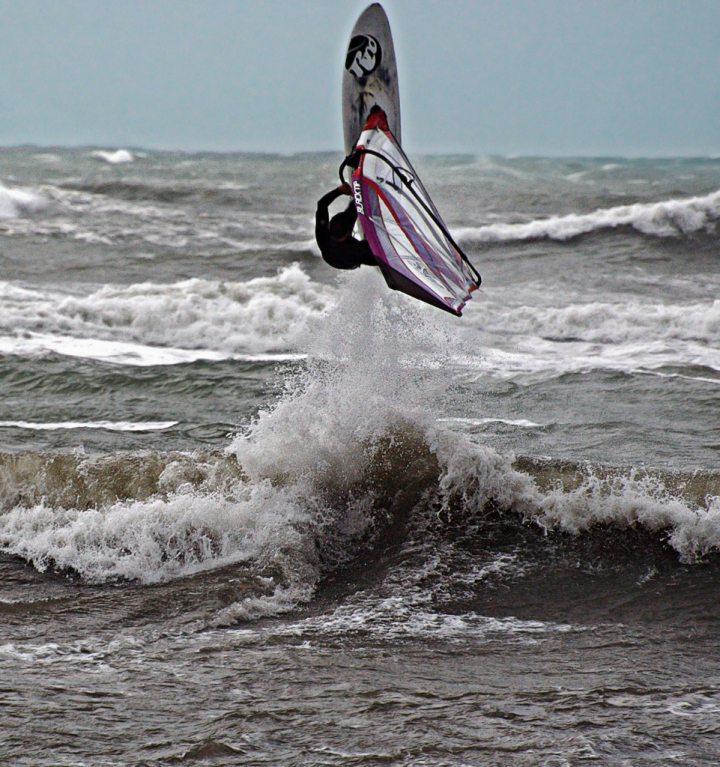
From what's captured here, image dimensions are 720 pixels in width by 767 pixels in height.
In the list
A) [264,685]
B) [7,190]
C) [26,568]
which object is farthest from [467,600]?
[7,190]

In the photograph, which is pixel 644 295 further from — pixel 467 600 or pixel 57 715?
pixel 57 715

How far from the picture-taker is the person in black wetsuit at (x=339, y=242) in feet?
18.7

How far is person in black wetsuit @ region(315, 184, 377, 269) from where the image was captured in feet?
18.7

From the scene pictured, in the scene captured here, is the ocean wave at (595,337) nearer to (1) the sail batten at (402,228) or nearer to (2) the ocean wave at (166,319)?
(2) the ocean wave at (166,319)

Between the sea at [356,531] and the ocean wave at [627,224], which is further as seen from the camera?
the ocean wave at [627,224]

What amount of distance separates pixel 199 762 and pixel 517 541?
2.99m

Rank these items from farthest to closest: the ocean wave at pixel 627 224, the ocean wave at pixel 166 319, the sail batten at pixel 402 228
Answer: the ocean wave at pixel 627 224
the ocean wave at pixel 166 319
the sail batten at pixel 402 228

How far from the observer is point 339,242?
5.75 m

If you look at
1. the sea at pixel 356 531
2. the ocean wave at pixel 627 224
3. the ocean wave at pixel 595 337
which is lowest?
the sea at pixel 356 531

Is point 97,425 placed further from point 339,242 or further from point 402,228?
point 402,228

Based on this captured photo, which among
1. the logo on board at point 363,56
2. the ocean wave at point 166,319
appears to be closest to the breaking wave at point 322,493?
the logo on board at point 363,56

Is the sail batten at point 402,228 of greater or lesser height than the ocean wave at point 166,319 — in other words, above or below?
above

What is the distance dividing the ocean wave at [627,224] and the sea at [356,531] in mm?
5167

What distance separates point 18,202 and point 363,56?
597 inches
